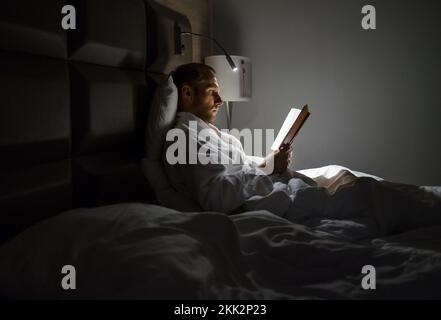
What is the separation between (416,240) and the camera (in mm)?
901

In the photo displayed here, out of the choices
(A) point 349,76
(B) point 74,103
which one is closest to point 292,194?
(B) point 74,103

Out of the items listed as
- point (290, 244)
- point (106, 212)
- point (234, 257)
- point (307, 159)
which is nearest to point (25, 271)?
point (106, 212)

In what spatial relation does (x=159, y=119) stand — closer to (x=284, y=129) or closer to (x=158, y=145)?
(x=158, y=145)

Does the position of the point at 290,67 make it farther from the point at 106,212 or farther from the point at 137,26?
the point at 106,212

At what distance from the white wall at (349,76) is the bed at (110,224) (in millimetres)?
1245

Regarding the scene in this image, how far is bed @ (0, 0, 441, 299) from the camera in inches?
26.4

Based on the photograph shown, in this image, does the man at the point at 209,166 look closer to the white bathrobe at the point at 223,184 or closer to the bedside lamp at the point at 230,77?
the white bathrobe at the point at 223,184

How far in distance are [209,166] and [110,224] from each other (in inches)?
20.1

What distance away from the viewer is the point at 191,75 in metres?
1.58

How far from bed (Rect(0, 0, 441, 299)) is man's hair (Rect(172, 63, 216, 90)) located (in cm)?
28

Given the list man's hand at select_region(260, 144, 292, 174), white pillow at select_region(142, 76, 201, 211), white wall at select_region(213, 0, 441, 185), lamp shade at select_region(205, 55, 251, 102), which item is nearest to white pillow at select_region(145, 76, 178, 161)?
white pillow at select_region(142, 76, 201, 211)

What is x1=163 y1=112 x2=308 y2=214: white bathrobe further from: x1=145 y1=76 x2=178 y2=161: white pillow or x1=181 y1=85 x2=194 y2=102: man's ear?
x1=181 y1=85 x2=194 y2=102: man's ear

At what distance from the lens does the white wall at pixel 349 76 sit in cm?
230

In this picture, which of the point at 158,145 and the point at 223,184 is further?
the point at 158,145
